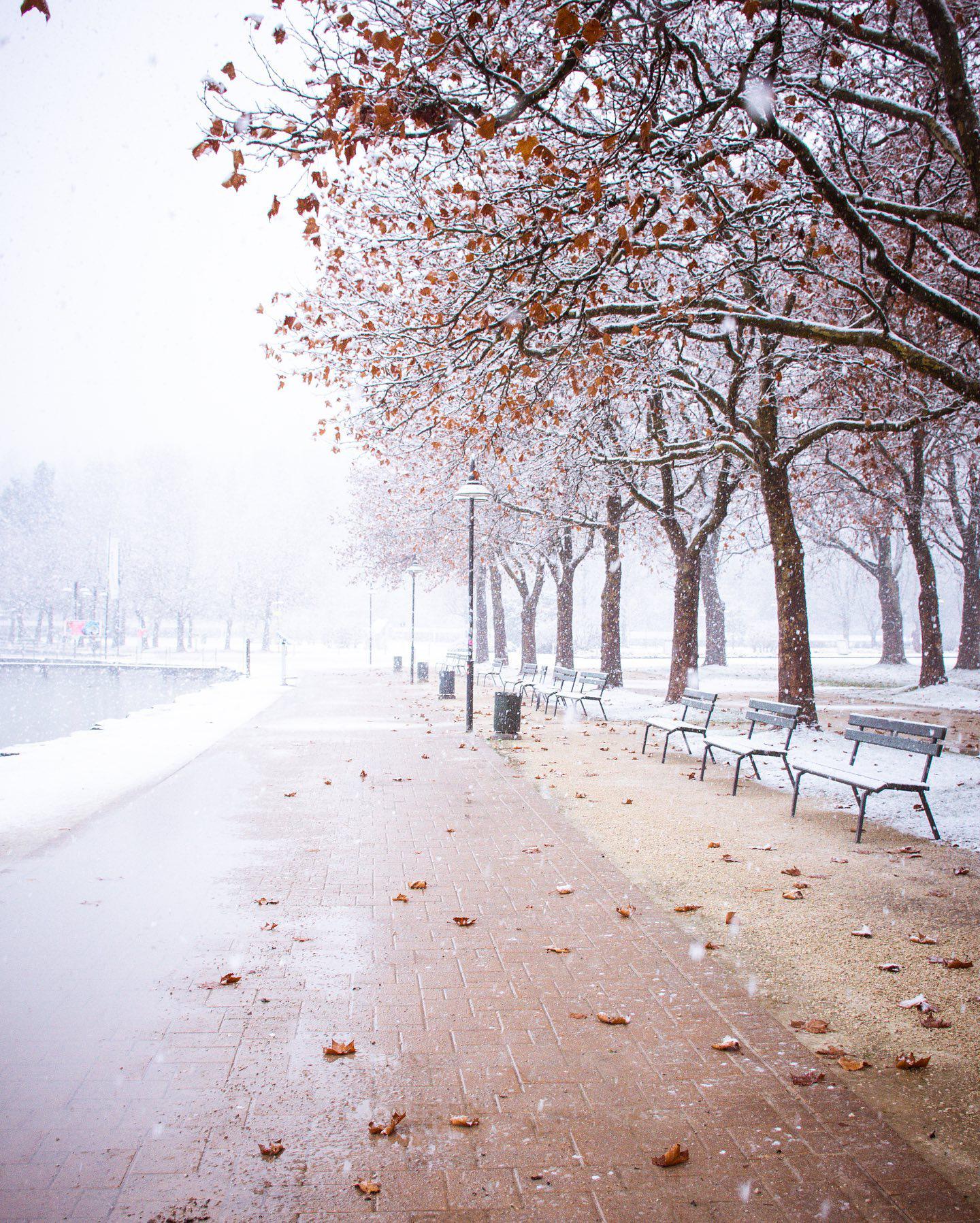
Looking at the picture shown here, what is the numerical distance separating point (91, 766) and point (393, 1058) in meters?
8.92

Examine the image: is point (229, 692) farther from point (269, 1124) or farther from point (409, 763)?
point (269, 1124)

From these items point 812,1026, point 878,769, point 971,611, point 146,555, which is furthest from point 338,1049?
point 146,555

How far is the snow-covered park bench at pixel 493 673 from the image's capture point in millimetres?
25438

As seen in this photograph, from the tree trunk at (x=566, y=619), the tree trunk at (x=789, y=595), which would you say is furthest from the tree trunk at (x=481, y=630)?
the tree trunk at (x=789, y=595)

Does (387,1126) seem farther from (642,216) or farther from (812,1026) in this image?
(642,216)

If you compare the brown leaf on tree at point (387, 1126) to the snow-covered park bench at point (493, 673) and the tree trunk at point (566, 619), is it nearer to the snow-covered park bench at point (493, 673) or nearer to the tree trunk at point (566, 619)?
the snow-covered park bench at point (493, 673)

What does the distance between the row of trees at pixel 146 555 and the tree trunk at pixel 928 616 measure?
4841 cm

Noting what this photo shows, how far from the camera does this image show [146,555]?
65.1 meters

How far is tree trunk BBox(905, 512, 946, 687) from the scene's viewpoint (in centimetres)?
2228

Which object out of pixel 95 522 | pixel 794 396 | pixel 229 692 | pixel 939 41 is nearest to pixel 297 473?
pixel 95 522

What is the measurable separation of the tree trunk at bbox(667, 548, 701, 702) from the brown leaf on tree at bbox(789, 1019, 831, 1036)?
1432 centimetres

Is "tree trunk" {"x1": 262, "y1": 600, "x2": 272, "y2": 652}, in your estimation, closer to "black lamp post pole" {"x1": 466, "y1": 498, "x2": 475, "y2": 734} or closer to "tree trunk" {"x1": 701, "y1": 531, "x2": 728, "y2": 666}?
"tree trunk" {"x1": 701, "y1": 531, "x2": 728, "y2": 666}

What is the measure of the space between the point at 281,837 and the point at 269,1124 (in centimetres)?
438

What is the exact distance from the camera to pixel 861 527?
94.3ft
